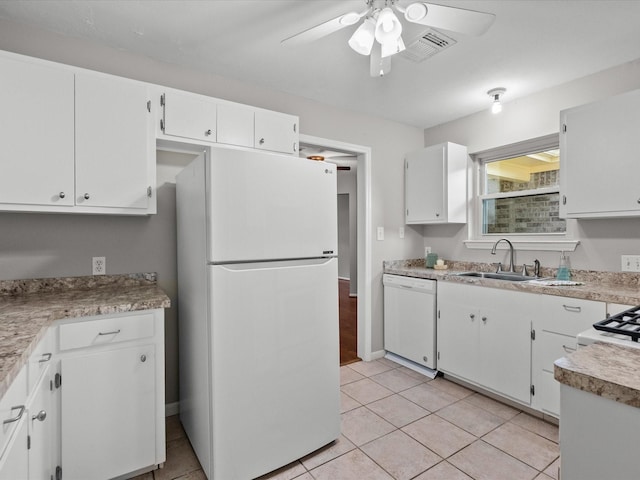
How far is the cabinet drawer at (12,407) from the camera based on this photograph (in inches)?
34.7

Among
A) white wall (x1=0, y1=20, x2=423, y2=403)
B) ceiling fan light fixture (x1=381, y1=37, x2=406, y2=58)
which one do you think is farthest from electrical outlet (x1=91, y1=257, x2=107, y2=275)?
ceiling fan light fixture (x1=381, y1=37, x2=406, y2=58)

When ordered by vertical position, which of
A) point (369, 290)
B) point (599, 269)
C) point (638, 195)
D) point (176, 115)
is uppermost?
point (176, 115)

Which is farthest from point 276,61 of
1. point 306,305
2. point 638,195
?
point 638,195

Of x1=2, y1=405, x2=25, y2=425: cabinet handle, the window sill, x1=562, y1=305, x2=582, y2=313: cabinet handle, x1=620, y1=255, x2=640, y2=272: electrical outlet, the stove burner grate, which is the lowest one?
x1=2, y1=405, x2=25, y2=425: cabinet handle

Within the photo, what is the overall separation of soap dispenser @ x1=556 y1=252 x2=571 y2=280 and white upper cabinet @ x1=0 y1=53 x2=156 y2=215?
2.87m

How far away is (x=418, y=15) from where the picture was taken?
4.71 feet

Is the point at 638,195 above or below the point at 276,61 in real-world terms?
below

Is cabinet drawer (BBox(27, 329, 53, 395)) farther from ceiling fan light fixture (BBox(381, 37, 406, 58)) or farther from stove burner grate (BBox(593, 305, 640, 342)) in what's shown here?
ceiling fan light fixture (BBox(381, 37, 406, 58))

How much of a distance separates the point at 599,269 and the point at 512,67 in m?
1.58

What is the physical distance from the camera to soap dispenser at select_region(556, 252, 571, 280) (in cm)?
252

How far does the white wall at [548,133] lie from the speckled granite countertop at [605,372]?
6.28 feet

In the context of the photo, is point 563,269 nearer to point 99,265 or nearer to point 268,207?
point 268,207

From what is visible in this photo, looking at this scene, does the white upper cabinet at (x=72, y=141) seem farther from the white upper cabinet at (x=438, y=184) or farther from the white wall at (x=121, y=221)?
the white upper cabinet at (x=438, y=184)

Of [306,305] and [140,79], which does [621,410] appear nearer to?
[306,305]
